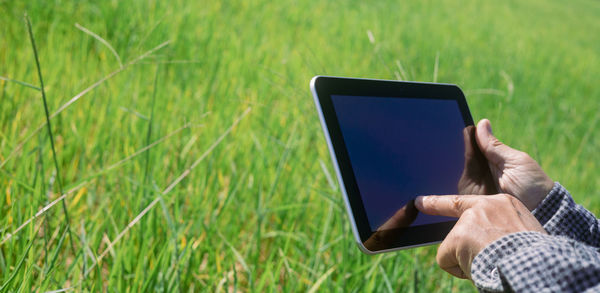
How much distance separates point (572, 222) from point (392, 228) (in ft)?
1.26

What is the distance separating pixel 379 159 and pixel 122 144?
0.83m

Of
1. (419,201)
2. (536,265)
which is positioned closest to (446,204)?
(419,201)

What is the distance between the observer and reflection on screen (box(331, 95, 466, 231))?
822mm

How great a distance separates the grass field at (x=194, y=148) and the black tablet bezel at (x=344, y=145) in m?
0.14

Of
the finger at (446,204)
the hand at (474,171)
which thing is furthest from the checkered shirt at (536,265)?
the hand at (474,171)

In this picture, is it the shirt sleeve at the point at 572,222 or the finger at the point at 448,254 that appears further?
the shirt sleeve at the point at 572,222

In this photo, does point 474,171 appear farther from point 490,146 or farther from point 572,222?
point 572,222

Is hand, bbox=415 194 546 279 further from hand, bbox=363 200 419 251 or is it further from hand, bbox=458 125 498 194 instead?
hand, bbox=458 125 498 194

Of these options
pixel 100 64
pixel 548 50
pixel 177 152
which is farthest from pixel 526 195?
pixel 548 50

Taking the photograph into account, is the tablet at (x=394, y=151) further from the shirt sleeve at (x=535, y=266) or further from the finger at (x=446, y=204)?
the shirt sleeve at (x=535, y=266)

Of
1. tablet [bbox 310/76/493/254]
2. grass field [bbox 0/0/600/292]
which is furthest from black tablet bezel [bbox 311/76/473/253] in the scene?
grass field [bbox 0/0/600/292]

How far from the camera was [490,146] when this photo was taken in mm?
1040

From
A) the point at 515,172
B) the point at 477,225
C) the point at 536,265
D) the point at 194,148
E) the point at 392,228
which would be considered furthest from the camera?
the point at 194,148

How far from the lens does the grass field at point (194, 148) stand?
90 cm
